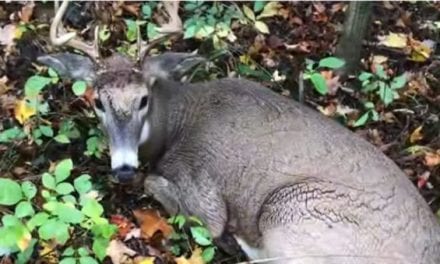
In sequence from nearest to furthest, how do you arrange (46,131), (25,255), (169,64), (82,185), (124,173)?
(82,185) → (25,255) → (124,173) → (169,64) → (46,131)

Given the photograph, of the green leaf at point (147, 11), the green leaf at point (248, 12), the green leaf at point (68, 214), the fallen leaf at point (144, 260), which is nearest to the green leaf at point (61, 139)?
the fallen leaf at point (144, 260)

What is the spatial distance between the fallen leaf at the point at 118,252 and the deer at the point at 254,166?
1.23 feet

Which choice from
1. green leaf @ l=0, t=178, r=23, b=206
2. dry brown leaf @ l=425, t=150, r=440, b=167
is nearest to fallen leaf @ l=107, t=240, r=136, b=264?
green leaf @ l=0, t=178, r=23, b=206

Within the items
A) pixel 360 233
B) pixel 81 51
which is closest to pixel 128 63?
pixel 81 51

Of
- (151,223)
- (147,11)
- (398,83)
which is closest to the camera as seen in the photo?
(151,223)

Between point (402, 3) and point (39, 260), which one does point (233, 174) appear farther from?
point (402, 3)

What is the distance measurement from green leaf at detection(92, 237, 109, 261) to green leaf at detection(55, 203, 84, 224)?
0.23 m

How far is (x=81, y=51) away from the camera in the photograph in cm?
633

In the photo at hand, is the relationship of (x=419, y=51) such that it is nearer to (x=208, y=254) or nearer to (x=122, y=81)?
(x=122, y=81)

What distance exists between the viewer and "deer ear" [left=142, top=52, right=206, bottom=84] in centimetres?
636

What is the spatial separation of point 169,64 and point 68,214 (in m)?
1.61

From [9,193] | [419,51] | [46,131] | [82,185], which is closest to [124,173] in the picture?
[82,185]

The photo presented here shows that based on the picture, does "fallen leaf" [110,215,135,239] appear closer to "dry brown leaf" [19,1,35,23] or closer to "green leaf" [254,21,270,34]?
"green leaf" [254,21,270,34]

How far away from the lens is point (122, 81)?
605 cm
